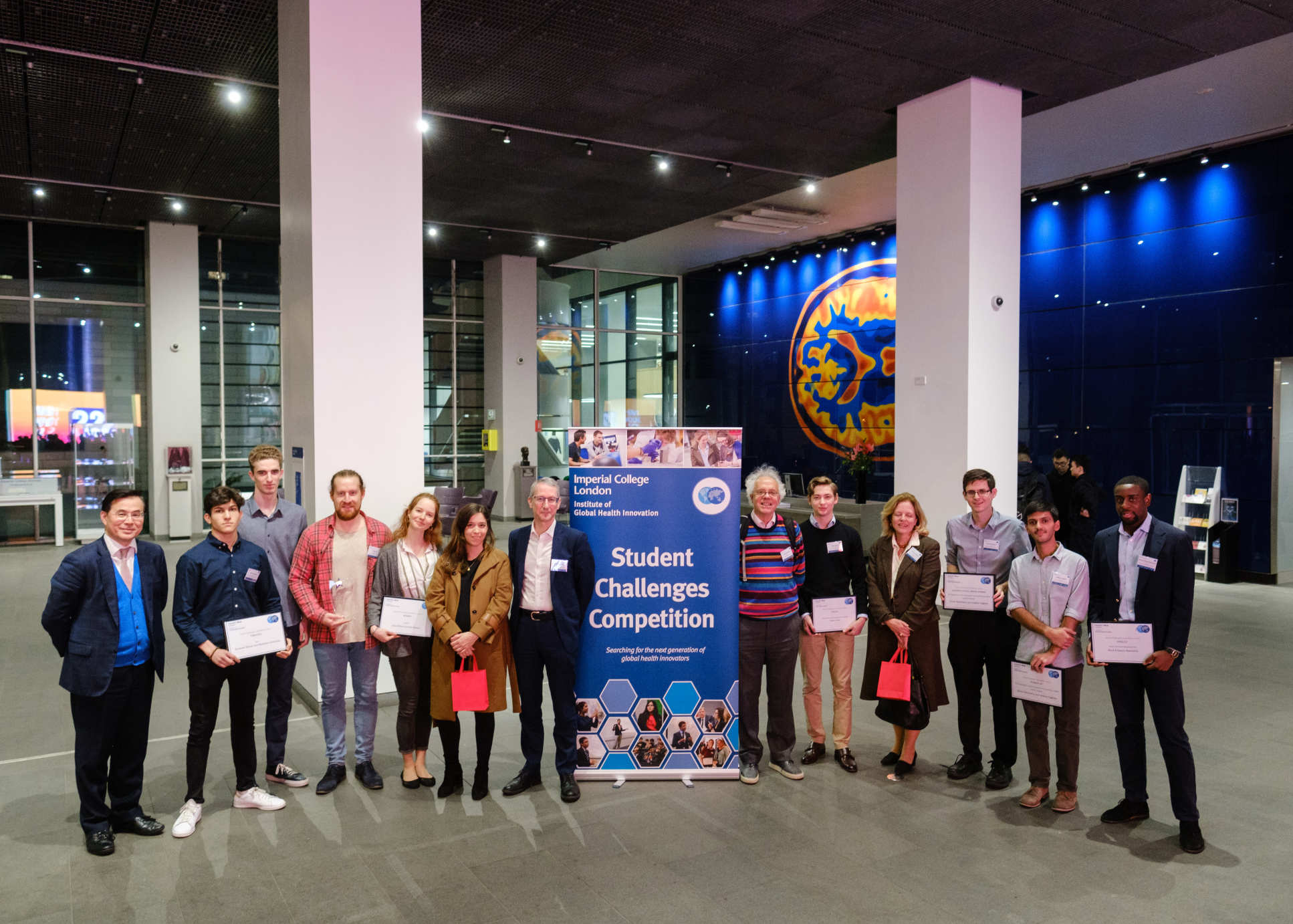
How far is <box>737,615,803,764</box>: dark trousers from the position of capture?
4.45 metres

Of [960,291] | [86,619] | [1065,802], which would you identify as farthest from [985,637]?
[960,291]

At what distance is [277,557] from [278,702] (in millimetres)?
704

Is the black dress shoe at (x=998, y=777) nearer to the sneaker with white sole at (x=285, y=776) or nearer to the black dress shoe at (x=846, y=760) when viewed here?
the black dress shoe at (x=846, y=760)

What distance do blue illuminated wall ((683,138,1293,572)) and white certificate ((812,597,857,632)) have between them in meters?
4.09

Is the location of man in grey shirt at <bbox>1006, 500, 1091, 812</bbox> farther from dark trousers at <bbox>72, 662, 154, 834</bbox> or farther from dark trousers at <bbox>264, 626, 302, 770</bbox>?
dark trousers at <bbox>72, 662, 154, 834</bbox>

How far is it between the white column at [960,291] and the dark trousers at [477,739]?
491 cm

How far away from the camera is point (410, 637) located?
4.25m

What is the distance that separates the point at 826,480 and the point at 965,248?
3.93 meters

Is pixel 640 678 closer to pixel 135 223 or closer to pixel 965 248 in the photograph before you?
pixel 965 248

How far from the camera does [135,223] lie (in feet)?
43.7

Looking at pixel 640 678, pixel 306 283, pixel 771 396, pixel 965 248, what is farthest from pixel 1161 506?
pixel 306 283

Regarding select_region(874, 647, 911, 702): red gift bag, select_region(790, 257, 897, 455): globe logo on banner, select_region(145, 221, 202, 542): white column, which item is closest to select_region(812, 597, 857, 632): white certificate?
select_region(874, 647, 911, 702): red gift bag

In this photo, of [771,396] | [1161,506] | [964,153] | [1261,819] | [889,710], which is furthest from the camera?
[771,396]

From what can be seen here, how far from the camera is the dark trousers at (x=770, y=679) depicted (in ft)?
14.6
